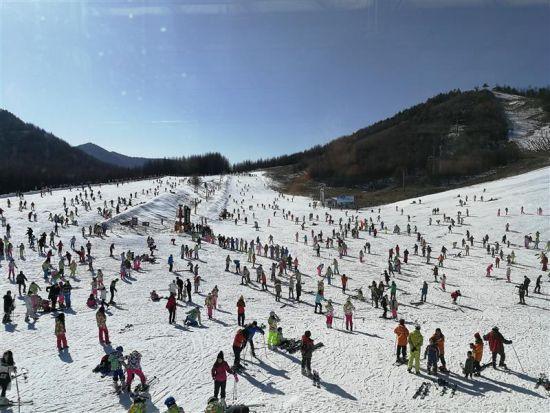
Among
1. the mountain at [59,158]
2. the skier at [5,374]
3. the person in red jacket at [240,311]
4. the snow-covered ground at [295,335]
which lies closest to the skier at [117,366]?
the snow-covered ground at [295,335]

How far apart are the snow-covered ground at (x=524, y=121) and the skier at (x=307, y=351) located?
9561cm

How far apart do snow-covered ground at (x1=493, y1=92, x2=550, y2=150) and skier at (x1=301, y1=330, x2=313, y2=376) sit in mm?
95613

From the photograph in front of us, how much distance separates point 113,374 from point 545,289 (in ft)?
69.7

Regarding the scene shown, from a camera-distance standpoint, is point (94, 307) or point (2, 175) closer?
point (94, 307)

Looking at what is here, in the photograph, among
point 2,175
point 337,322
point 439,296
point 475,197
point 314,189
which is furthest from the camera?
point 2,175

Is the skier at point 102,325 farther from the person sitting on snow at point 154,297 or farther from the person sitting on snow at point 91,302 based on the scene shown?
the person sitting on snow at point 154,297

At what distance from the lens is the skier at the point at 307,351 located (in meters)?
10.2

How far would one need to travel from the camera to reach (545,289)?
21125 millimetres

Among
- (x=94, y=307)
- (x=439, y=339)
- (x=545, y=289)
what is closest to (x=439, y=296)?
(x=545, y=289)

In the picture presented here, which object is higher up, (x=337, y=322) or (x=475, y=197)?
(x=475, y=197)

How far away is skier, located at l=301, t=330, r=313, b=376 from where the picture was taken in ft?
33.5

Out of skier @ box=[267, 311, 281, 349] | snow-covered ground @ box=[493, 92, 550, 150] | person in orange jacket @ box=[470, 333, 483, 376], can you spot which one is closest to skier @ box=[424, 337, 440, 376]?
person in orange jacket @ box=[470, 333, 483, 376]

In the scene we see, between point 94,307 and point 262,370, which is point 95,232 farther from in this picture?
point 262,370

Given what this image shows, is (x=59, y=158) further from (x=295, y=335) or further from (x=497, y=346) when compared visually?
(x=497, y=346)
